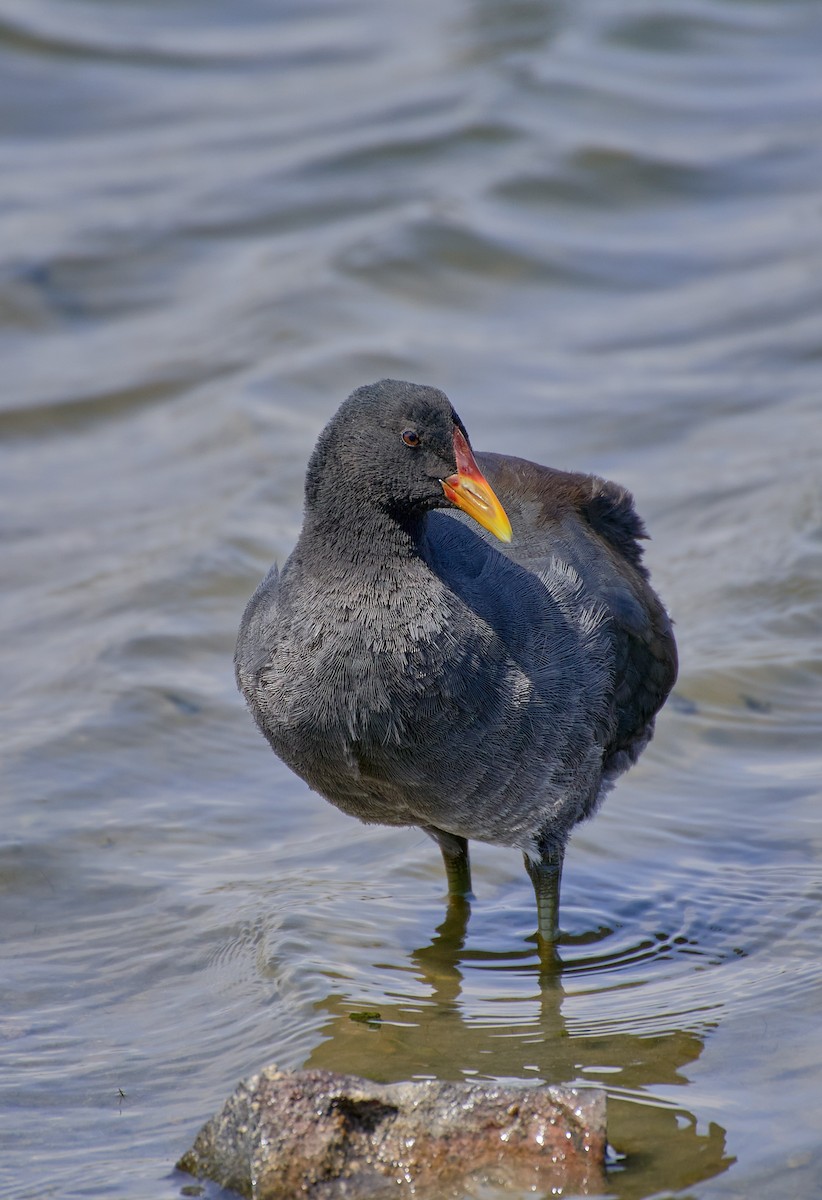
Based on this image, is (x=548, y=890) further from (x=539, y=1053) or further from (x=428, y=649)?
(x=428, y=649)

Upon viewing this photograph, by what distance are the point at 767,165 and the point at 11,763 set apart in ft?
27.7

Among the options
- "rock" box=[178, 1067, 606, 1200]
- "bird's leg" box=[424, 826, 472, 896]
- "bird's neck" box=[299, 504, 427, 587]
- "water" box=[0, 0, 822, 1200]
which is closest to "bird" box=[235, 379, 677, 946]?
"bird's neck" box=[299, 504, 427, 587]

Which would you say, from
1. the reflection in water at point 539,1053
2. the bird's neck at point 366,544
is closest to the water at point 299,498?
the reflection in water at point 539,1053

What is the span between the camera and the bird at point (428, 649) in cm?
450

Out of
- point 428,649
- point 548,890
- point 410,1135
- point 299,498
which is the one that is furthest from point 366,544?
point 299,498

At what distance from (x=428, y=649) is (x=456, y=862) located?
122cm

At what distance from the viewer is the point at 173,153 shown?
13.0 metres

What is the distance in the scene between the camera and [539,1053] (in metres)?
4.50

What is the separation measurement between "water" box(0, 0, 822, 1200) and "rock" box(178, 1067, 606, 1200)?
0.21m

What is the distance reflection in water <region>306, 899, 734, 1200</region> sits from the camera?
390cm

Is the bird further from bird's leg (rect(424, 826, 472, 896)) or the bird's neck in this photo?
bird's leg (rect(424, 826, 472, 896))

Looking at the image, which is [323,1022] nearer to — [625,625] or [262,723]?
[262,723]

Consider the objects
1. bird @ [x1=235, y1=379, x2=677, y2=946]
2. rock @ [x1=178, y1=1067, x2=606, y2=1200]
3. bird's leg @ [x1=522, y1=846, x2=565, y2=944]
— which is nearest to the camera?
rock @ [x1=178, y1=1067, x2=606, y2=1200]

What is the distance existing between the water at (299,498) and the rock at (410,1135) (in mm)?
208
